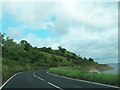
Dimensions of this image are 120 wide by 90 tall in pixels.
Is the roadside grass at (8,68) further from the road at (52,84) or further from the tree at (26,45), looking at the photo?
the tree at (26,45)

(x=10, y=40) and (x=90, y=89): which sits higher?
(x=10, y=40)

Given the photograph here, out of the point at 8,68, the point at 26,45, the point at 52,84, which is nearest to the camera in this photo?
the point at 52,84

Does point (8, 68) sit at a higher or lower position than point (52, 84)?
higher

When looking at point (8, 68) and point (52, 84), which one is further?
point (8, 68)

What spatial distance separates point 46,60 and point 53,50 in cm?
4045

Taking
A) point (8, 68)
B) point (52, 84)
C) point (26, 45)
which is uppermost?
point (26, 45)

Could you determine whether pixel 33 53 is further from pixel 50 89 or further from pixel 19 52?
pixel 50 89

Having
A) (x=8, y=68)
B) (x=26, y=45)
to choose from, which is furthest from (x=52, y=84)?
(x=26, y=45)

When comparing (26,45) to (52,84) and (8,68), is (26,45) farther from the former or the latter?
(52,84)

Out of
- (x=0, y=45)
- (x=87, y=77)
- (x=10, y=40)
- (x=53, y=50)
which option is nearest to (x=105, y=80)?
(x=87, y=77)

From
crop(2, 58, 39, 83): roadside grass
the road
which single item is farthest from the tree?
the road

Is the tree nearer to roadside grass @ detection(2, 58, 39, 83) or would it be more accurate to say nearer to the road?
roadside grass @ detection(2, 58, 39, 83)

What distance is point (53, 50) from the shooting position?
178 m

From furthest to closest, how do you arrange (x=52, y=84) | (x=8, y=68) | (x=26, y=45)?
(x=26, y=45) → (x=8, y=68) → (x=52, y=84)
